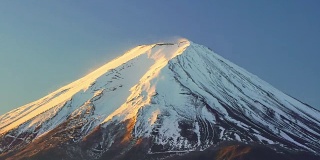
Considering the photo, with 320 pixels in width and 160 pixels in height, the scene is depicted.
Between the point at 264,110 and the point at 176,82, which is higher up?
the point at 176,82

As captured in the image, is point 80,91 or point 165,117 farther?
point 80,91

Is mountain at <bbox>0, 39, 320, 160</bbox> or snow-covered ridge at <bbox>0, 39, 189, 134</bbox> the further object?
snow-covered ridge at <bbox>0, 39, 189, 134</bbox>

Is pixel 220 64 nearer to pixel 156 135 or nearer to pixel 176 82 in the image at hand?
pixel 176 82

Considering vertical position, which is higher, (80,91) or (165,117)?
(80,91)

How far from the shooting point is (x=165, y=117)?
145m

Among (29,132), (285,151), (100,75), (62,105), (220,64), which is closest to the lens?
(285,151)

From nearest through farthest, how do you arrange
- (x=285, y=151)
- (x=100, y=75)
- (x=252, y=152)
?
(x=252, y=152) < (x=285, y=151) < (x=100, y=75)

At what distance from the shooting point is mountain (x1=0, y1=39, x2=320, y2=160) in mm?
129250

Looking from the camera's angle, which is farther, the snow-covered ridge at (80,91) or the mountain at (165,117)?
the snow-covered ridge at (80,91)

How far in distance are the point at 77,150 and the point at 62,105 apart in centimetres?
3300

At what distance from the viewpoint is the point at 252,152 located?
12019 cm

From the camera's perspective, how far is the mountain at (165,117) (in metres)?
129

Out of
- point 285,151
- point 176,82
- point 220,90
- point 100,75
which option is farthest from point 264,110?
point 100,75

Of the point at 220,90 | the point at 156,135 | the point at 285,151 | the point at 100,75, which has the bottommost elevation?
the point at 285,151
